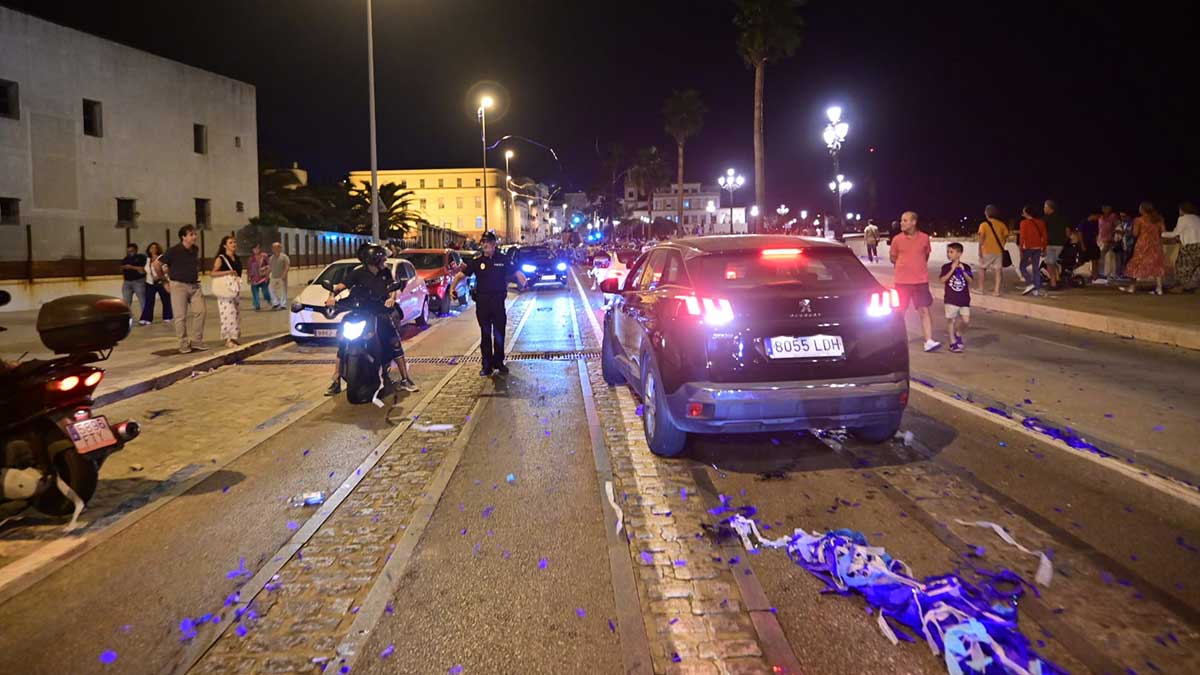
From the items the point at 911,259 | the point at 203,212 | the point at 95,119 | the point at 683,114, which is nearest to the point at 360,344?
the point at 911,259

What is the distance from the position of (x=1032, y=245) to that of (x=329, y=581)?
16.9 meters

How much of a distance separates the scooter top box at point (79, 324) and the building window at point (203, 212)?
3214 cm

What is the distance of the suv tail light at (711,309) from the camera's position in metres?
5.55

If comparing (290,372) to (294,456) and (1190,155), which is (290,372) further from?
(1190,155)

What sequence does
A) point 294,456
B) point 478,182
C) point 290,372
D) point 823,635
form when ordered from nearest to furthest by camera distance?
point 823,635, point 294,456, point 290,372, point 478,182

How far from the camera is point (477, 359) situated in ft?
40.1

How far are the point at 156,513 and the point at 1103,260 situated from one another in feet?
73.9

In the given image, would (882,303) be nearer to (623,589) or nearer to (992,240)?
(623,589)

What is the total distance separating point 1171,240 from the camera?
757 inches

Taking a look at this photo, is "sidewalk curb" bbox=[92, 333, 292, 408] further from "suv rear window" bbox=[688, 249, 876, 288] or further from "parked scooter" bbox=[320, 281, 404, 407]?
"suv rear window" bbox=[688, 249, 876, 288]

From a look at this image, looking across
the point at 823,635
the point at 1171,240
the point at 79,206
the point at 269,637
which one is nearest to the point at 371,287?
the point at 269,637

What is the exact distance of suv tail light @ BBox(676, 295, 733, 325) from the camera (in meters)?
5.55

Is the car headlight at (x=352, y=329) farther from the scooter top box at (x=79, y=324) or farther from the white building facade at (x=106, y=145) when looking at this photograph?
the white building facade at (x=106, y=145)

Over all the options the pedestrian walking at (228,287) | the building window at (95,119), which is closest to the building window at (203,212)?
the building window at (95,119)
